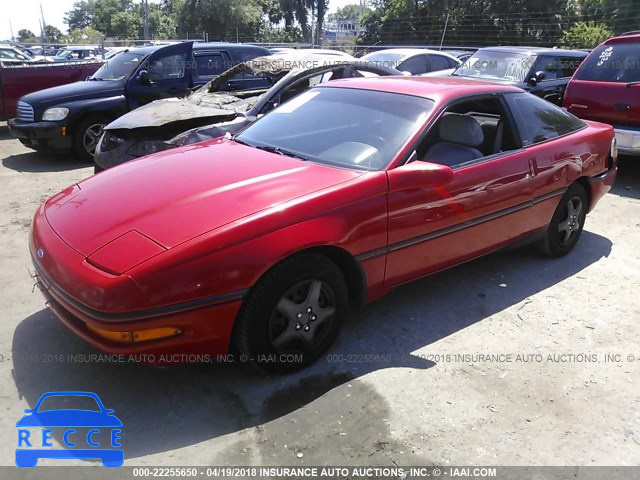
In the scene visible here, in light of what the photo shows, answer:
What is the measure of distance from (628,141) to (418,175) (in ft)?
15.2

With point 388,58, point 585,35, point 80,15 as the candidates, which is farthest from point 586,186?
point 80,15

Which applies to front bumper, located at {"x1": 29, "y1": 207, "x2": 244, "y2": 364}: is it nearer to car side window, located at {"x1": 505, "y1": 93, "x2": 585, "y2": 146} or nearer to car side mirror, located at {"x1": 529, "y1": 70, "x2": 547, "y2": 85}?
car side window, located at {"x1": 505, "y1": 93, "x2": 585, "y2": 146}

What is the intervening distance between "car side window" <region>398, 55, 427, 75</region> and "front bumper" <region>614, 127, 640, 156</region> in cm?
565

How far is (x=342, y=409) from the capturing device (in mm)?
2742

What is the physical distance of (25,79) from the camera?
31.9ft

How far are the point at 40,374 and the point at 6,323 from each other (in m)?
0.71

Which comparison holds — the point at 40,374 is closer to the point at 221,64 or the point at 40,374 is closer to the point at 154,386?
the point at 154,386

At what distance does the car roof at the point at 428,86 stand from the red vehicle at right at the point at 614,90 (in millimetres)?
3086

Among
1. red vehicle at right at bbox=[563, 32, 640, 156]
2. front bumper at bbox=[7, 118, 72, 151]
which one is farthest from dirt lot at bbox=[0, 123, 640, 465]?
front bumper at bbox=[7, 118, 72, 151]

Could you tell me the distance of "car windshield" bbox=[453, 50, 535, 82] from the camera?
8.75m

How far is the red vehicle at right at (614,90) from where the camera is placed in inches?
256

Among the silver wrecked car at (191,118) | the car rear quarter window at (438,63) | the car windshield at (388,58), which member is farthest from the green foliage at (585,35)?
the silver wrecked car at (191,118)

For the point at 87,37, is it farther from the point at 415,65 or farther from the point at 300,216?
the point at 300,216

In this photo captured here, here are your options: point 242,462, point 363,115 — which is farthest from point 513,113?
point 242,462
